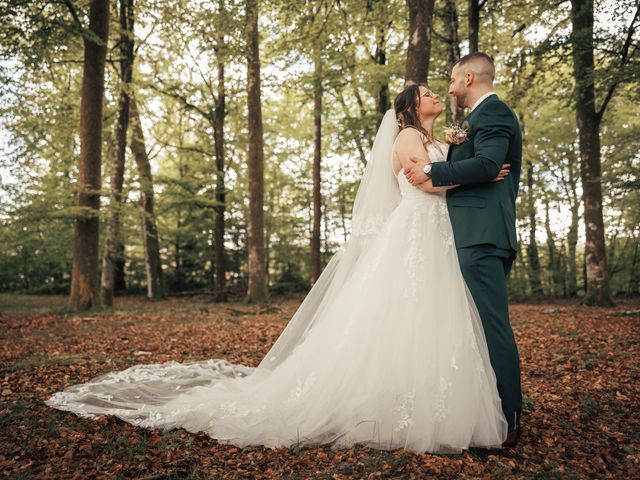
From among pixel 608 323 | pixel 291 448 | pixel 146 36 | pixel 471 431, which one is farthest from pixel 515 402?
pixel 146 36

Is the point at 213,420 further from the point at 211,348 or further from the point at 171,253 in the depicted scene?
the point at 171,253

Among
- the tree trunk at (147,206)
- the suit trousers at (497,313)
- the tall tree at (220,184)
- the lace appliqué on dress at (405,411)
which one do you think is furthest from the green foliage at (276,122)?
the lace appliqué on dress at (405,411)

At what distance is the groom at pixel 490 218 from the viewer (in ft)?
10.1

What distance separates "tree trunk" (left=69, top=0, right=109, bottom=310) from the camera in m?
10.2

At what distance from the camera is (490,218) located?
3145 mm

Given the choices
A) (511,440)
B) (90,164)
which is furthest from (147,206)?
(511,440)

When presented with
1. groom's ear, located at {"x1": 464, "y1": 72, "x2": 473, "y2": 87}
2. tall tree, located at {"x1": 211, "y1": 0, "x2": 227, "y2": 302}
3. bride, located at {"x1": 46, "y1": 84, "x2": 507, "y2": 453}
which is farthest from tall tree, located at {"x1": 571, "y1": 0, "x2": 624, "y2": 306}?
tall tree, located at {"x1": 211, "y1": 0, "x2": 227, "y2": 302}

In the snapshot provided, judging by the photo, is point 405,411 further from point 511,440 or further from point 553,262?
point 553,262

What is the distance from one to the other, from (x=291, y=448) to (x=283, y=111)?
21054mm

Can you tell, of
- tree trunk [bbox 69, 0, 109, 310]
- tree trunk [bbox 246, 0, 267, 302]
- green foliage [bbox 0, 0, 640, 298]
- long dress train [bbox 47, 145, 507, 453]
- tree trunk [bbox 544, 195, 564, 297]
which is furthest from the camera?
tree trunk [bbox 544, 195, 564, 297]

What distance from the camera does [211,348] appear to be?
22.5 ft

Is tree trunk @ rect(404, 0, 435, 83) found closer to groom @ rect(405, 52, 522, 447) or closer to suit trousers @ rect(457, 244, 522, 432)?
groom @ rect(405, 52, 522, 447)

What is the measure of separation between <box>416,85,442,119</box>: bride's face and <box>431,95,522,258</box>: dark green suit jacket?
1.25ft

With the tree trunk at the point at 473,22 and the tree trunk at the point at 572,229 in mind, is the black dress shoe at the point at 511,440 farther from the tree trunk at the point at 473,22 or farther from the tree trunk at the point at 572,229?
the tree trunk at the point at 572,229
